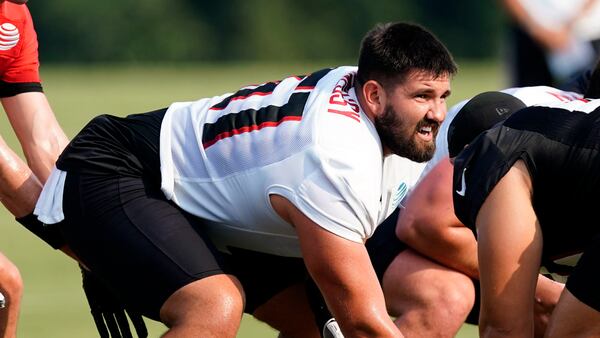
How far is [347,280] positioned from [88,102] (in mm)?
16633

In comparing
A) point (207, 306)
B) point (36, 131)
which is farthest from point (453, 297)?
point (36, 131)

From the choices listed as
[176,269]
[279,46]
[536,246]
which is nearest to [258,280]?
[176,269]

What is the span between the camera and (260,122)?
5.18m

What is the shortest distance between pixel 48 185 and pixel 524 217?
2022mm

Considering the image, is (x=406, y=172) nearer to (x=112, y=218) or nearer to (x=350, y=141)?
(x=350, y=141)

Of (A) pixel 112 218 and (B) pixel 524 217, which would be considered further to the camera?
(A) pixel 112 218

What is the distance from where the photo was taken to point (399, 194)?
5461 millimetres

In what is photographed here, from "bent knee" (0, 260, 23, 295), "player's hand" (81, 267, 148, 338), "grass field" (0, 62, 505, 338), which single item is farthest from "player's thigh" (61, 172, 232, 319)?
"grass field" (0, 62, 505, 338)

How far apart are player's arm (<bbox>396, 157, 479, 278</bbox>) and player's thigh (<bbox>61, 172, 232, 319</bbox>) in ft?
3.18

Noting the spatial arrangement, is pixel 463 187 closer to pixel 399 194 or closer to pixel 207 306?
pixel 399 194

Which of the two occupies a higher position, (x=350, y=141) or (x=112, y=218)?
(x=350, y=141)

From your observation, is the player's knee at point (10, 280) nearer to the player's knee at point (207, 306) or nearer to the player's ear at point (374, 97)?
the player's knee at point (207, 306)

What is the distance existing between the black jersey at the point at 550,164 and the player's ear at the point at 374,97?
0.46m

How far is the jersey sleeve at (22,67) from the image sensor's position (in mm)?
6387
